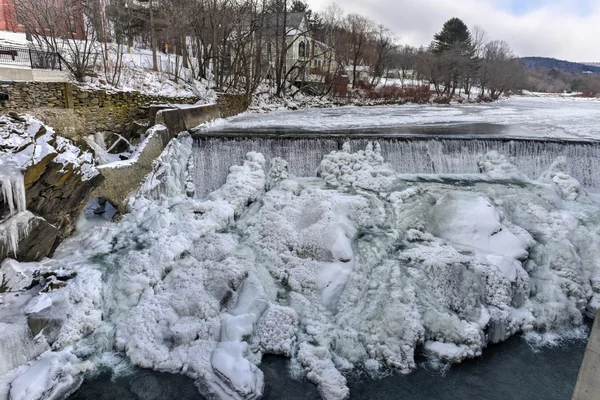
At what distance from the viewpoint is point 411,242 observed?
7.57 m

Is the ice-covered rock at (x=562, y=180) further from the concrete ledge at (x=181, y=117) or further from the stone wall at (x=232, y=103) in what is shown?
the stone wall at (x=232, y=103)

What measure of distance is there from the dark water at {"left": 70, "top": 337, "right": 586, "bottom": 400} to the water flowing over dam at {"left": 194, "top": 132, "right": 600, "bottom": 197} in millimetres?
5711

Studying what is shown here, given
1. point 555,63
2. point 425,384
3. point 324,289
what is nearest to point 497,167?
point 324,289

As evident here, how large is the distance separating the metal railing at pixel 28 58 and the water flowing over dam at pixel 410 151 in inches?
208

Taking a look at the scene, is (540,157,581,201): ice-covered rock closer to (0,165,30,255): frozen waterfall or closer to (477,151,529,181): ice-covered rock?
(477,151,529,181): ice-covered rock

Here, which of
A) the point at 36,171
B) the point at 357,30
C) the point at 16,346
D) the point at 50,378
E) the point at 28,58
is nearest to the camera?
the point at 50,378

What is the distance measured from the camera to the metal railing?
11086 millimetres

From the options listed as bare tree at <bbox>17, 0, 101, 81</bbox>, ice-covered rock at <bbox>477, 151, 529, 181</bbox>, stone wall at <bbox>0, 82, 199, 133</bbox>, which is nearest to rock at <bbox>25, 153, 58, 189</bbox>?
stone wall at <bbox>0, 82, 199, 133</bbox>

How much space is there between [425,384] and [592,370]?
2507mm

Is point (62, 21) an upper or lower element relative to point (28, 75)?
upper

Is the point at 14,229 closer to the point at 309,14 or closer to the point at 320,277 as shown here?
the point at 320,277

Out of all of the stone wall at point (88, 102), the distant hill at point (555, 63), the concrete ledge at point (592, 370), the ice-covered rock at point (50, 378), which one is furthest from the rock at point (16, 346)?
the distant hill at point (555, 63)

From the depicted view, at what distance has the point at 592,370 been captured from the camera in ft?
9.61

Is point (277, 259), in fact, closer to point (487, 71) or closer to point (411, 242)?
point (411, 242)
